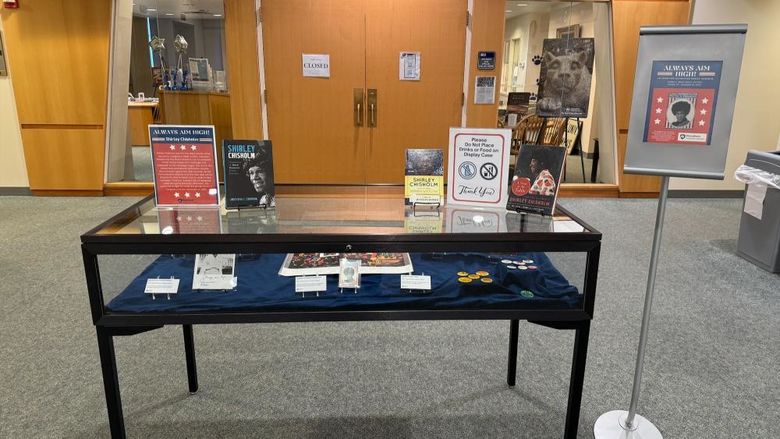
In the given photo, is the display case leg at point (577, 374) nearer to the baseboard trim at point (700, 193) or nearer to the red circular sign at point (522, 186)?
the red circular sign at point (522, 186)

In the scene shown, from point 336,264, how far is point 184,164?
579 mm

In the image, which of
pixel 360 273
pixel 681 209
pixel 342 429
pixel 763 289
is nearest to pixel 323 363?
pixel 342 429

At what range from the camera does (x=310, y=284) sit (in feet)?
5.33

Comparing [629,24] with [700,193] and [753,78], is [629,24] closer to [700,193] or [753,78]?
[753,78]

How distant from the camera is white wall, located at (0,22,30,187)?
5180mm

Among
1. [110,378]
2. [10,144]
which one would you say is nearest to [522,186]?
[110,378]

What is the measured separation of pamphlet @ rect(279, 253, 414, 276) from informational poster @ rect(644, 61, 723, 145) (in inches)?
36.8

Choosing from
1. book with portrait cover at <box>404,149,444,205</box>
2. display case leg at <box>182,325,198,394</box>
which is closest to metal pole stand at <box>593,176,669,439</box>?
book with portrait cover at <box>404,149,444,205</box>

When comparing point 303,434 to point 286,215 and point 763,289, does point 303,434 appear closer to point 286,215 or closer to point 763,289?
point 286,215

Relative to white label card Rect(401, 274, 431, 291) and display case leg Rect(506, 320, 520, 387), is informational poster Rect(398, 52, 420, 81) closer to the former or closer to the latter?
display case leg Rect(506, 320, 520, 387)

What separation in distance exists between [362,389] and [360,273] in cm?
76

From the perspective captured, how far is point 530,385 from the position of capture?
225 centimetres

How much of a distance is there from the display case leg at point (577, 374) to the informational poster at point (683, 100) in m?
0.68

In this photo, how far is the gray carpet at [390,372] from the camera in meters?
1.99
